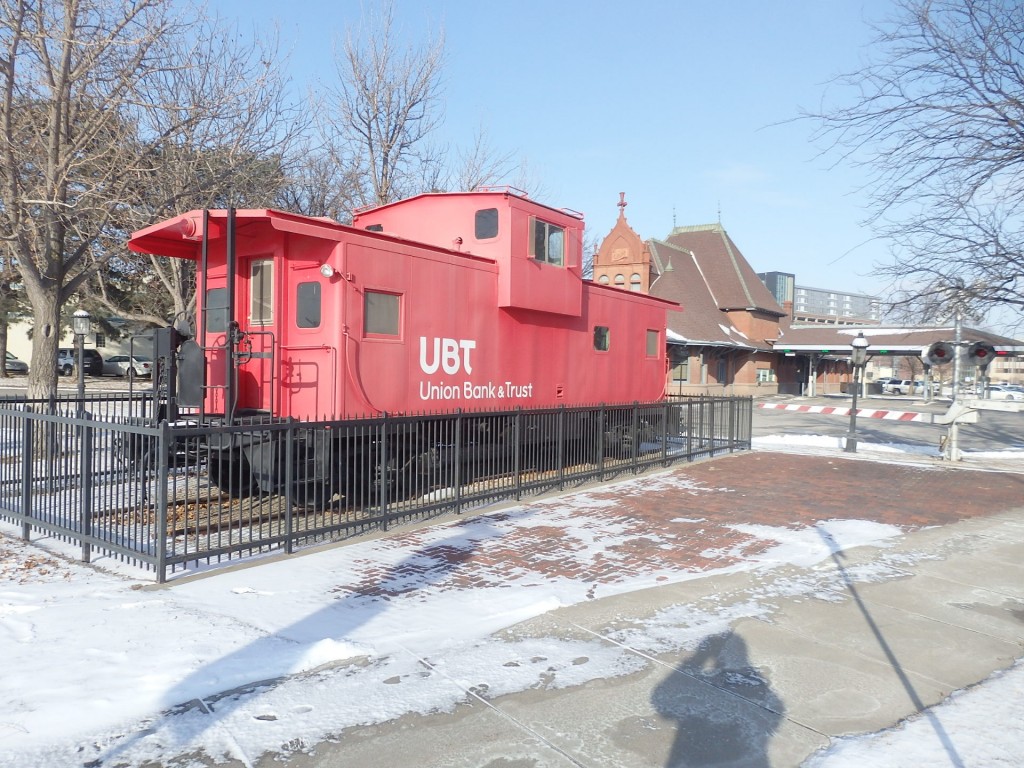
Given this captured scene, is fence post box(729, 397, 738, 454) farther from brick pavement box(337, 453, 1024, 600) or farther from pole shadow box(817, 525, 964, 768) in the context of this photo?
pole shadow box(817, 525, 964, 768)

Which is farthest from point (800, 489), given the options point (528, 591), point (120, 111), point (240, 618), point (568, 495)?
point (120, 111)

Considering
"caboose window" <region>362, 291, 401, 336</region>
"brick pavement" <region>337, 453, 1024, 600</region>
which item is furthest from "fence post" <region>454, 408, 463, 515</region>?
"caboose window" <region>362, 291, 401, 336</region>

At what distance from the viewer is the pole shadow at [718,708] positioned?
11.7ft

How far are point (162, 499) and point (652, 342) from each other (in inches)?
448

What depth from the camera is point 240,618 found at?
516cm

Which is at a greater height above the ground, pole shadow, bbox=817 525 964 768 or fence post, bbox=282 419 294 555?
fence post, bbox=282 419 294 555

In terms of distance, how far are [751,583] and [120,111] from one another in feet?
38.8

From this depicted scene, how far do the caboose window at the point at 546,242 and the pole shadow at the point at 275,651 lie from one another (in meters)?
5.60

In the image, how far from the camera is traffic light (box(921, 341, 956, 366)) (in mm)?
15672

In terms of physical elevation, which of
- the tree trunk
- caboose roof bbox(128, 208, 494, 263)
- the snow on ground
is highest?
caboose roof bbox(128, 208, 494, 263)

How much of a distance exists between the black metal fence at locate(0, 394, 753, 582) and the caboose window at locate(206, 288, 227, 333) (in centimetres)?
129

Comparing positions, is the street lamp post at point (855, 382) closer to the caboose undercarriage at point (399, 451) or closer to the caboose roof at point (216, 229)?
the caboose undercarriage at point (399, 451)

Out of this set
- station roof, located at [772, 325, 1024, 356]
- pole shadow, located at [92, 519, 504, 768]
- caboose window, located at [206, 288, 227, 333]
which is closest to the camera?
pole shadow, located at [92, 519, 504, 768]

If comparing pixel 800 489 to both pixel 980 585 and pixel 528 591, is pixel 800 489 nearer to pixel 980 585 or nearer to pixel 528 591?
pixel 980 585
